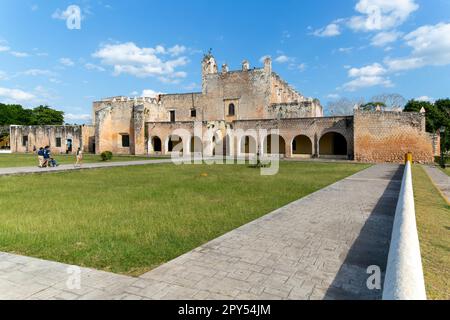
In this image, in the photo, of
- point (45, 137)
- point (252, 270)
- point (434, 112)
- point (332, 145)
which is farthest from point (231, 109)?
point (252, 270)

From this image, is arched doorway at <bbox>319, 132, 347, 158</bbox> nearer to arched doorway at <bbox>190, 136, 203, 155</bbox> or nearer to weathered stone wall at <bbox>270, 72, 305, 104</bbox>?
weathered stone wall at <bbox>270, 72, 305, 104</bbox>

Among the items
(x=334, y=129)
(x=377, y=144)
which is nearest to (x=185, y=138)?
(x=334, y=129)

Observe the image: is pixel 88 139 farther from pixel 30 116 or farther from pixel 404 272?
pixel 404 272

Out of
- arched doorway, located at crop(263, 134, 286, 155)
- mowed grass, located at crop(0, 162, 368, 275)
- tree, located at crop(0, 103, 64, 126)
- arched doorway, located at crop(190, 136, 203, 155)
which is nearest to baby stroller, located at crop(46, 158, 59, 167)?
mowed grass, located at crop(0, 162, 368, 275)

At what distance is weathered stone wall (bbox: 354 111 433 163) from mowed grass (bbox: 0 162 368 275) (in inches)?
693

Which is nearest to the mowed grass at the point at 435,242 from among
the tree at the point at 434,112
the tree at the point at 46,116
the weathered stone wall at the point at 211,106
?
the weathered stone wall at the point at 211,106

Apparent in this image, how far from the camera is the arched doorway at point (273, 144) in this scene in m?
31.0

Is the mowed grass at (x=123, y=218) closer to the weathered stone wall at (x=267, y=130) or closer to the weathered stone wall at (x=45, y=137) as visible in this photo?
the weathered stone wall at (x=267, y=130)

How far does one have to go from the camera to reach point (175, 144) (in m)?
35.6

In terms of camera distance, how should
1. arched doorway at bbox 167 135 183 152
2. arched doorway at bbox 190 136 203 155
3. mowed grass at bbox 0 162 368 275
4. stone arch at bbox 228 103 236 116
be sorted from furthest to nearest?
stone arch at bbox 228 103 236 116, arched doorway at bbox 167 135 183 152, arched doorway at bbox 190 136 203 155, mowed grass at bbox 0 162 368 275

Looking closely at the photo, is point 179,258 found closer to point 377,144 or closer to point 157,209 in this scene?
point 157,209

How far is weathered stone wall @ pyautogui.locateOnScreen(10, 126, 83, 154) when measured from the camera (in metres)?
37.8

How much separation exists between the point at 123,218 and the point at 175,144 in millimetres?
30204
